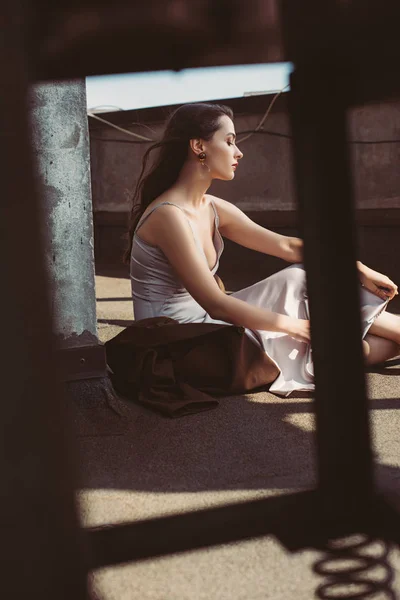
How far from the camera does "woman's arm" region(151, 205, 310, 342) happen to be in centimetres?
300

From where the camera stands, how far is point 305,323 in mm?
3088

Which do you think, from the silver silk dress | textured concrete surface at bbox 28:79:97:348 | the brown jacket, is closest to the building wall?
the silver silk dress

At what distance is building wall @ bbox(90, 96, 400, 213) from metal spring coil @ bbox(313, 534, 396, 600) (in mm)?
3272

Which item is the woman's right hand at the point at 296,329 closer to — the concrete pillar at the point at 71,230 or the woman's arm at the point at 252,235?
the woman's arm at the point at 252,235

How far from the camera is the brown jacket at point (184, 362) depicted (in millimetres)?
2795

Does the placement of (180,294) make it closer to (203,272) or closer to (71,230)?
(203,272)

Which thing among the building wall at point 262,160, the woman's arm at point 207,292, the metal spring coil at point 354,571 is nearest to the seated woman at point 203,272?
the woman's arm at point 207,292

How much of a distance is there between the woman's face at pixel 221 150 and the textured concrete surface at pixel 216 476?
105 cm

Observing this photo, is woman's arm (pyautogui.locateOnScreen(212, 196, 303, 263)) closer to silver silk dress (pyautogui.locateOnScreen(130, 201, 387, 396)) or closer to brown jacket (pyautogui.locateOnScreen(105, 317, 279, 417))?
silver silk dress (pyautogui.locateOnScreen(130, 201, 387, 396))

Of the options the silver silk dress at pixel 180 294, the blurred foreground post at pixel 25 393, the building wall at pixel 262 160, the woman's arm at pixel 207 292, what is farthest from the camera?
the building wall at pixel 262 160

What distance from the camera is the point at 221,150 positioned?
327 cm

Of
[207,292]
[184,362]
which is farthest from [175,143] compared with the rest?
[184,362]

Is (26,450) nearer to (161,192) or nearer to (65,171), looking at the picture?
(65,171)

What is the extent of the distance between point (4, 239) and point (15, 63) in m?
0.12
